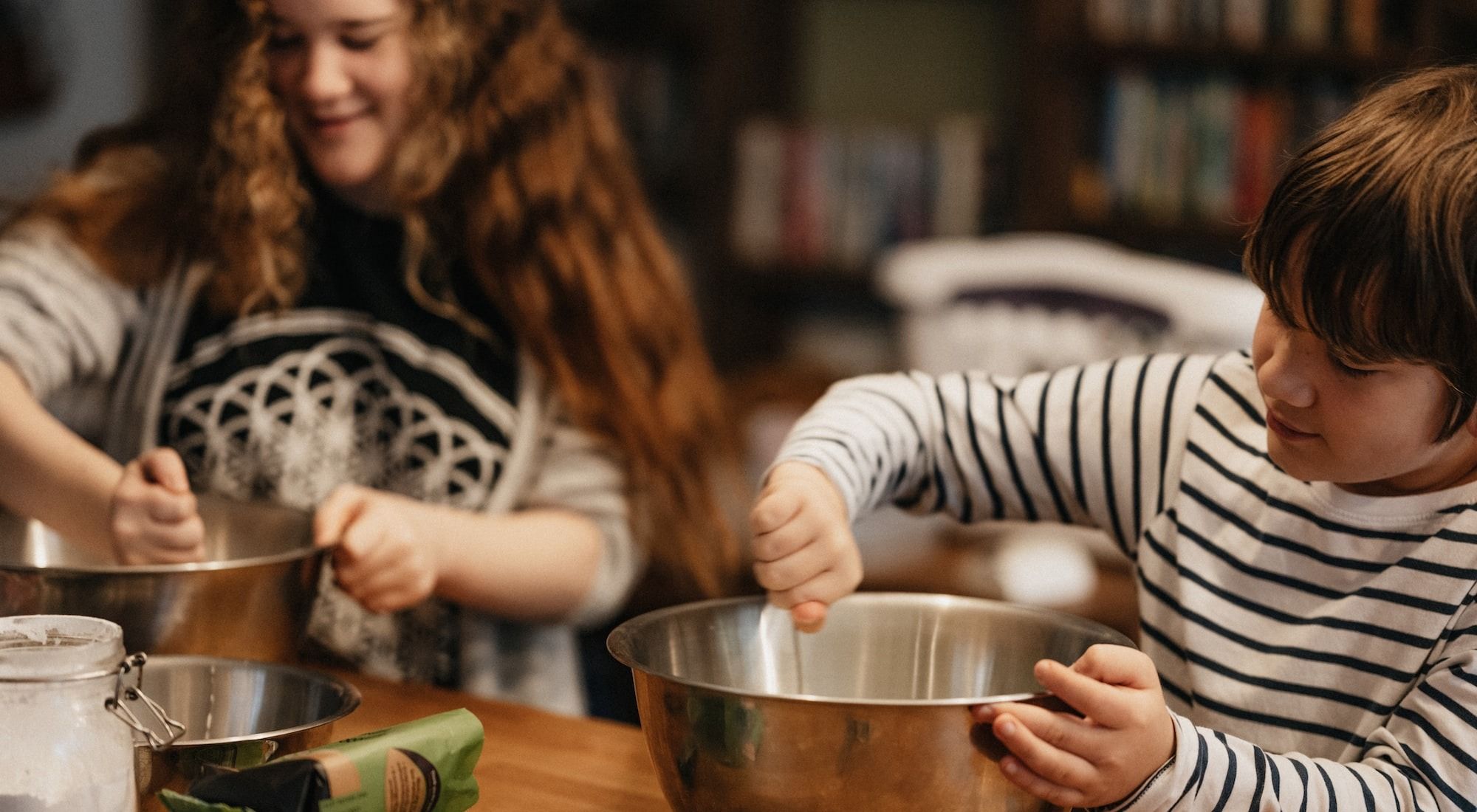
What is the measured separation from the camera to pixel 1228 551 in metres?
0.88

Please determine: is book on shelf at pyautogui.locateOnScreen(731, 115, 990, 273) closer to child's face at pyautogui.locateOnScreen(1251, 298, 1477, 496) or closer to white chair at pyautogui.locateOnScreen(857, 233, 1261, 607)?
white chair at pyautogui.locateOnScreen(857, 233, 1261, 607)

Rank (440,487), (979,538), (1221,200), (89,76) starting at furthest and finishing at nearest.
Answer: (89,76) → (1221,200) → (979,538) → (440,487)

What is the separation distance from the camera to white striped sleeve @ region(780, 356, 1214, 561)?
94cm

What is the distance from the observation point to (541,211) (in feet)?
4.11

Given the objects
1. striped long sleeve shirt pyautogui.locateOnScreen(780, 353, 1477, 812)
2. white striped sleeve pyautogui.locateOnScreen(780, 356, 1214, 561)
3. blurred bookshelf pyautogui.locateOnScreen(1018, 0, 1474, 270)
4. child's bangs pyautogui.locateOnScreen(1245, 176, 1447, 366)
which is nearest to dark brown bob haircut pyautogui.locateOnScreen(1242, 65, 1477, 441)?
child's bangs pyautogui.locateOnScreen(1245, 176, 1447, 366)

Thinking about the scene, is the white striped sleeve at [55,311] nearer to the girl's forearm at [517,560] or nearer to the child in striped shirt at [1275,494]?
the girl's forearm at [517,560]

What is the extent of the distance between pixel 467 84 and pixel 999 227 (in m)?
1.81

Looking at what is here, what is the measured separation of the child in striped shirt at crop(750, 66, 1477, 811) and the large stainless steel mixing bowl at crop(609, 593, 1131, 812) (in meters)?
0.02

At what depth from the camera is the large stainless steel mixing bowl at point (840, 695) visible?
2.03ft

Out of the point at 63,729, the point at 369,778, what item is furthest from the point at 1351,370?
the point at 63,729

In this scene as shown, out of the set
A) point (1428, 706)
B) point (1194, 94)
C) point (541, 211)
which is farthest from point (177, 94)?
point (1194, 94)

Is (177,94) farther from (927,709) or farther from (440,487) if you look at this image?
(927,709)

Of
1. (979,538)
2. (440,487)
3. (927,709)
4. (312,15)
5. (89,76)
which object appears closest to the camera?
(927,709)

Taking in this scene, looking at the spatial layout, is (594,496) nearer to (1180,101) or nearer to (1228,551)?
(1228,551)
